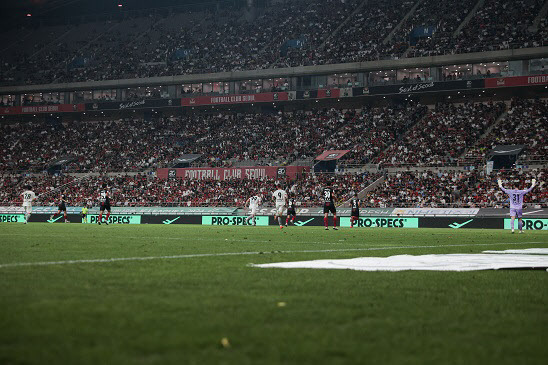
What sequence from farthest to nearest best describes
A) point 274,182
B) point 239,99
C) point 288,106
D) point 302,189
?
1. point 288,106
2. point 239,99
3. point 274,182
4. point 302,189

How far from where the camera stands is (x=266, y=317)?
5.27m

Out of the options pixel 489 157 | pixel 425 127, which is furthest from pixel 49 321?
pixel 425 127

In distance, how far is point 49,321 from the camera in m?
4.82

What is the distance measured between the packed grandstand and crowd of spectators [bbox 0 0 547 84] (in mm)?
220

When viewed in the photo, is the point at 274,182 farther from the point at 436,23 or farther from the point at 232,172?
the point at 436,23

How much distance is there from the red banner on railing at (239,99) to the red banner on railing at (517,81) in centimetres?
2159

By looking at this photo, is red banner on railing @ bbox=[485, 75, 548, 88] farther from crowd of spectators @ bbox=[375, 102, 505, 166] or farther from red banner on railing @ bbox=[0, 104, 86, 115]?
red banner on railing @ bbox=[0, 104, 86, 115]

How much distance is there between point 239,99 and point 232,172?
41.7ft

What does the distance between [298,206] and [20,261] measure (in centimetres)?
4029

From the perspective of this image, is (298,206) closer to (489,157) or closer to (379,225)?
(379,225)

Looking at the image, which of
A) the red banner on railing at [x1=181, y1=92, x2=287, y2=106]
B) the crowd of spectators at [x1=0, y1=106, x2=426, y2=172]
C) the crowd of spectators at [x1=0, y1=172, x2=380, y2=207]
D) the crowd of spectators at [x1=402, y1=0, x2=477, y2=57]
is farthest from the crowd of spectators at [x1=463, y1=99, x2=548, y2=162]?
the red banner on railing at [x1=181, y1=92, x2=287, y2=106]

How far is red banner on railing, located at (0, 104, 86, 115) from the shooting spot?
78375 mm

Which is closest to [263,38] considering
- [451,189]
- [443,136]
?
[443,136]

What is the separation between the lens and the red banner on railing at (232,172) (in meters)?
58.5
